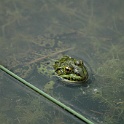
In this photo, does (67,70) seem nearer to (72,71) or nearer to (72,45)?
(72,71)

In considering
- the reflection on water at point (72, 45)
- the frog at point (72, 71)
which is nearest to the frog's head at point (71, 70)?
the frog at point (72, 71)

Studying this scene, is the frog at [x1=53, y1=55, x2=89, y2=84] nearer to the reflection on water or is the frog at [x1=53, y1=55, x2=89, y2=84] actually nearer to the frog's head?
the frog's head

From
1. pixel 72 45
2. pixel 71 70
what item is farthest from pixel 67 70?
pixel 72 45

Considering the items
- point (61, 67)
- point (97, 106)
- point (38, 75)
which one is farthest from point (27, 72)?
point (97, 106)

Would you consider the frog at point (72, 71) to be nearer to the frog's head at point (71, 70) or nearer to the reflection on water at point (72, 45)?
the frog's head at point (71, 70)

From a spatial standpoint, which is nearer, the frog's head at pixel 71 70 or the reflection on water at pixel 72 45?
the reflection on water at pixel 72 45

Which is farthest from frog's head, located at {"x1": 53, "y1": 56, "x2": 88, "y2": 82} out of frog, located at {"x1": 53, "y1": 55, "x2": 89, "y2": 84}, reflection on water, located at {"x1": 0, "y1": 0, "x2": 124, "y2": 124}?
reflection on water, located at {"x1": 0, "y1": 0, "x2": 124, "y2": 124}
